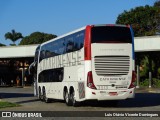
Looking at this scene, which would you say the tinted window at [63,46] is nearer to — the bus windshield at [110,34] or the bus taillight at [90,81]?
the bus windshield at [110,34]

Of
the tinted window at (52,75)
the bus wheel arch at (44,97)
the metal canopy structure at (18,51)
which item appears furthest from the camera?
the metal canopy structure at (18,51)

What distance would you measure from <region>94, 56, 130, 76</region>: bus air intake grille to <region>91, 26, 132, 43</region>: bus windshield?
79 cm

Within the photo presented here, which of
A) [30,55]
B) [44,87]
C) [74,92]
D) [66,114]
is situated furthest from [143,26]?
[66,114]

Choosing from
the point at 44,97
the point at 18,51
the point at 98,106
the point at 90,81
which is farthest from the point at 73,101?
the point at 18,51

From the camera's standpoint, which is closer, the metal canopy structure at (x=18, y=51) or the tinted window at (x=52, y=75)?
the tinted window at (x=52, y=75)

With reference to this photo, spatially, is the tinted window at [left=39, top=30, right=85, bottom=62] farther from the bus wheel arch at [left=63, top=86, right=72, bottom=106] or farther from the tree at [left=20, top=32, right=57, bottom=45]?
the tree at [left=20, top=32, right=57, bottom=45]

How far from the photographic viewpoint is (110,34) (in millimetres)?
20766

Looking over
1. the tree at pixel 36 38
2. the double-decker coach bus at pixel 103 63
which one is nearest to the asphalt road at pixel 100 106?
the double-decker coach bus at pixel 103 63

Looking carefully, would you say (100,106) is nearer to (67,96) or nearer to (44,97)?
(67,96)

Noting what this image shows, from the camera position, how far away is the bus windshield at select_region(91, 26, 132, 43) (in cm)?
2056

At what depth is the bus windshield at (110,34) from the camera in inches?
→ 810

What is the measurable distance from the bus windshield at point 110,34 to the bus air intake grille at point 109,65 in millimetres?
788

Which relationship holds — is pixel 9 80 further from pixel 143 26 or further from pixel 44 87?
pixel 44 87

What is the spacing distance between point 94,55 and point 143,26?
49738mm
